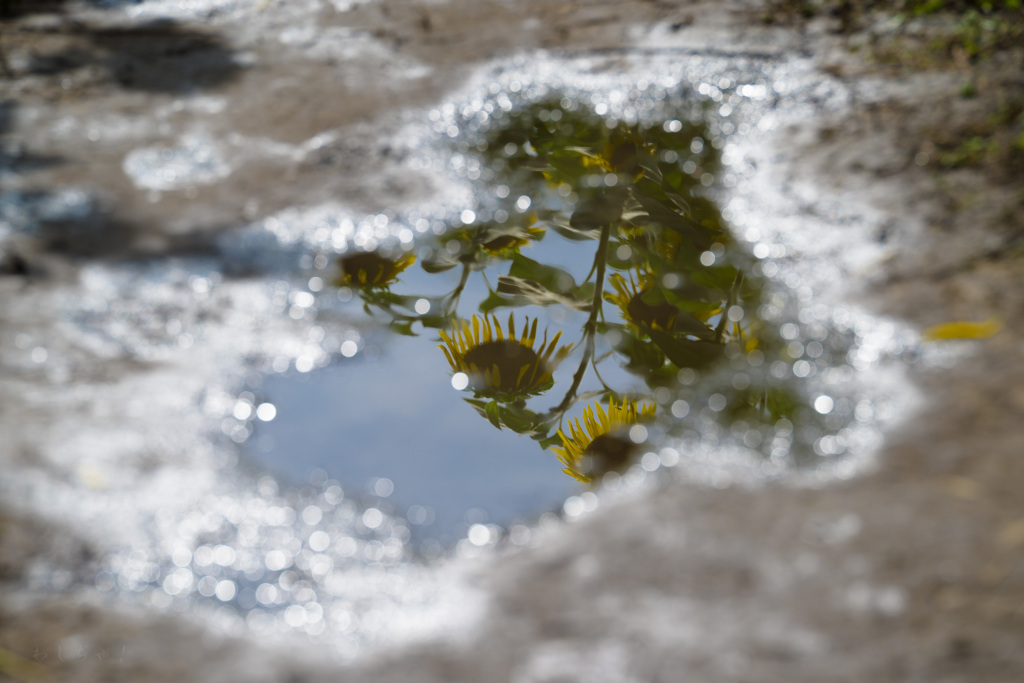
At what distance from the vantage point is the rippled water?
1.48m

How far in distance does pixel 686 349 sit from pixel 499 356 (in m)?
0.47

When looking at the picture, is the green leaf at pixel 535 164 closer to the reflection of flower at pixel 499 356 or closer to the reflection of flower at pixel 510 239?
the reflection of flower at pixel 510 239

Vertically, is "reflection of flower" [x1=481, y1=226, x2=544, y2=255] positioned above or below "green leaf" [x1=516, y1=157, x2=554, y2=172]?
below

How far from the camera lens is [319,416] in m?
1.84

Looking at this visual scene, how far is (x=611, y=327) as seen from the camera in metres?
2.08

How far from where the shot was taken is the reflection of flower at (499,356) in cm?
202

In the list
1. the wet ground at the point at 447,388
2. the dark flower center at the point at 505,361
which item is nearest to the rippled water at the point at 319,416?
the wet ground at the point at 447,388

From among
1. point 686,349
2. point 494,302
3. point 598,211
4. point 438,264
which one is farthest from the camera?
point 598,211

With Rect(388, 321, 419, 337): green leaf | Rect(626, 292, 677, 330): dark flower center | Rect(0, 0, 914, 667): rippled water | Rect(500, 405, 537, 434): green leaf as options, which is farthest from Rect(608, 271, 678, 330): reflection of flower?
Rect(388, 321, 419, 337): green leaf

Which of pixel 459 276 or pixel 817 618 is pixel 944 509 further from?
pixel 459 276

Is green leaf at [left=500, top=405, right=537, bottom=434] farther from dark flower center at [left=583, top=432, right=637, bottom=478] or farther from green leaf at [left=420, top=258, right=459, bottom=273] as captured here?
green leaf at [left=420, top=258, right=459, bottom=273]

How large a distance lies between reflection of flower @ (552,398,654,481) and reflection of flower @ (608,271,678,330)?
0.31 meters

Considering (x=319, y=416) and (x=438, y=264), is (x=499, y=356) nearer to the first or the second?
(x=438, y=264)

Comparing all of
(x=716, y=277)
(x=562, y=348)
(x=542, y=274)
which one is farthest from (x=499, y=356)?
(x=716, y=277)
